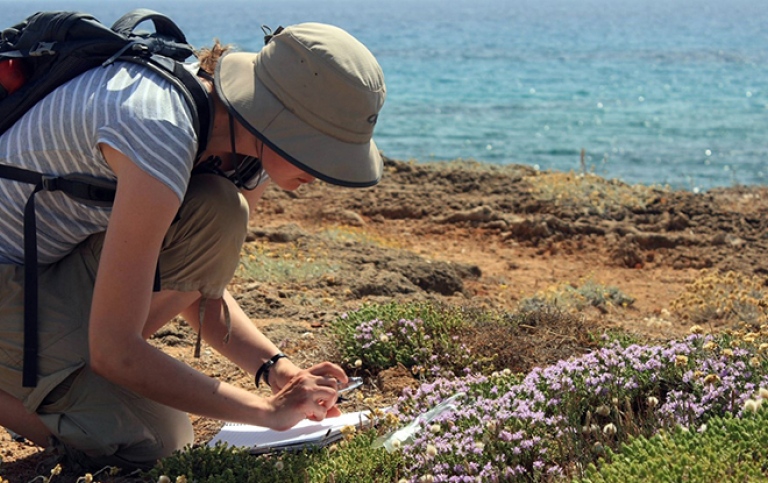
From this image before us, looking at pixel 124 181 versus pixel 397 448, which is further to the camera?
pixel 397 448

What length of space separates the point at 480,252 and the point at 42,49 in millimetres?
5380

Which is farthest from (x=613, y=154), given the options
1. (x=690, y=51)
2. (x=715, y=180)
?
(x=690, y=51)

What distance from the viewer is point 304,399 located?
119 inches

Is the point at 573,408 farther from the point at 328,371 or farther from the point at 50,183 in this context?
the point at 50,183

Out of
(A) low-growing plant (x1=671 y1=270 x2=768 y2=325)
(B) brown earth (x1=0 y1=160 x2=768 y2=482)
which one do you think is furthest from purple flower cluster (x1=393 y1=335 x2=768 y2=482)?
(A) low-growing plant (x1=671 y1=270 x2=768 y2=325)

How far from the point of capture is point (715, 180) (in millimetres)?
15016

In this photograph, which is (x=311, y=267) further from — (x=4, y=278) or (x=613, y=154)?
(x=613, y=154)

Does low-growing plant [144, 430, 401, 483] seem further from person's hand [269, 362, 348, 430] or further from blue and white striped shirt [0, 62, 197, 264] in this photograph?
blue and white striped shirt [0, 62, 197, 264]

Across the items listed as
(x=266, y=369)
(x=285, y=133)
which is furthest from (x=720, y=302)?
(x=285, y=133)

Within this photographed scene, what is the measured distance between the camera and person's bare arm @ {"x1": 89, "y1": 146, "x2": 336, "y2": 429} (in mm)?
2752

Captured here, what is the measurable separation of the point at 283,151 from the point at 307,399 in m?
0.78

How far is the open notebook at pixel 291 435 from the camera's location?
3326 mm

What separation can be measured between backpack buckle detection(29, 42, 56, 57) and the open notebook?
1.39m

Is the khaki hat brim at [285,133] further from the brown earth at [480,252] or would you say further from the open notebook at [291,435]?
the brown earth at [480,252]
